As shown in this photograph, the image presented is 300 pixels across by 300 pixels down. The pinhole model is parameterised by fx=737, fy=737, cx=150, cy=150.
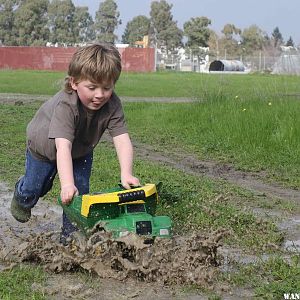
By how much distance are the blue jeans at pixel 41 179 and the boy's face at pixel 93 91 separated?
61 cm

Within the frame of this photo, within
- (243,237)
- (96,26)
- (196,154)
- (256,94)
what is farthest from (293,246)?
(96,26)

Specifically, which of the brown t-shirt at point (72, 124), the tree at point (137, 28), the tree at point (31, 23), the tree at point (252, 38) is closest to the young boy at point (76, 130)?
the brown t-shirt at point (72, 124)

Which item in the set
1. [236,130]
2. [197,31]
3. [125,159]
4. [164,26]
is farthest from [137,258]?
[164,26]

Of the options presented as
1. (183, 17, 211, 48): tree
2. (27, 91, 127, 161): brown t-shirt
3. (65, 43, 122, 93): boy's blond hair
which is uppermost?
(183, 17, 211, 48): tree

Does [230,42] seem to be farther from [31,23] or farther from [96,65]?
[96,65]

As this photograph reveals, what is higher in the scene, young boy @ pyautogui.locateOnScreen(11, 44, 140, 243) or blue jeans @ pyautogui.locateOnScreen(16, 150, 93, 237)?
young boy @ pyautogui.locateOnScreen(11, 44, 140, 243)

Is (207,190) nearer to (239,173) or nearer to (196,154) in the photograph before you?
(239,173)

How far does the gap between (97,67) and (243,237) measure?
5.05 ft

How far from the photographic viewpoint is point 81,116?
428 cm

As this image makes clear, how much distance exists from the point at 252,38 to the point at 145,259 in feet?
321

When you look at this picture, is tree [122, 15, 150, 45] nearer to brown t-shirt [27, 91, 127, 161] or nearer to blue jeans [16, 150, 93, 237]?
blue jeans [16, 150, 93, 237]

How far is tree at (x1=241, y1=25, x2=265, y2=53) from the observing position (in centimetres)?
9738

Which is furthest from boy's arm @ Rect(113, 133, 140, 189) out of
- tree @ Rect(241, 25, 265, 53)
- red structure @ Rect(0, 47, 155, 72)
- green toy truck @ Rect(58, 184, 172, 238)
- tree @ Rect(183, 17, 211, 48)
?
tree @ Rect(241, 25, 265, 53)

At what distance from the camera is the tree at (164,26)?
9775 cm
